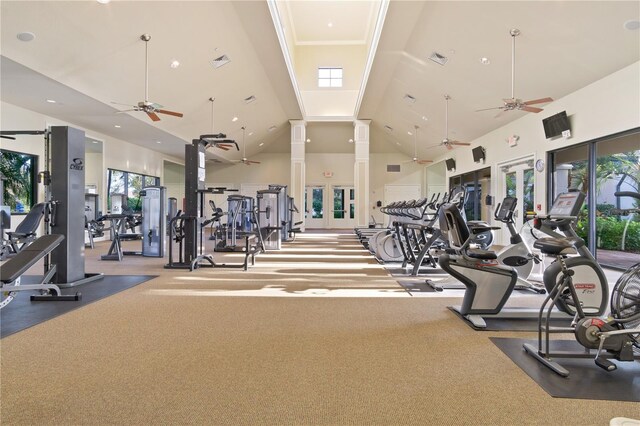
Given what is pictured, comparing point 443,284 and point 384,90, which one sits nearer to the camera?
point 443,284

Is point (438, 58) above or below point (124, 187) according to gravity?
above

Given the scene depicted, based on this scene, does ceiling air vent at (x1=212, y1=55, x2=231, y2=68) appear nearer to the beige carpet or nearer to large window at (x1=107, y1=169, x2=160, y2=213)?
large window at (x1=107, y1=169, x2=160, y2=213)

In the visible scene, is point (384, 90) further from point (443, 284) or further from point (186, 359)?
Result: point (186, 359)

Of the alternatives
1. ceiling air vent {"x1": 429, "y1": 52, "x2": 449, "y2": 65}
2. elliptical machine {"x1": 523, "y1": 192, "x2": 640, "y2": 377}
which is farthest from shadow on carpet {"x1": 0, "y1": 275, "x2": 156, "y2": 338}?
ceiling air vent {"x1": 429, "y1": 52, "x2": 449, "y2": 65}

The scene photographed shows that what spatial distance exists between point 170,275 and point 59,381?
3.60m

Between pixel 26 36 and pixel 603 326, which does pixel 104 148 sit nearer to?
pixel 26 36

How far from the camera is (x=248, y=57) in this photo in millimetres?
9195

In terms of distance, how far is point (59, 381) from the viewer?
2.17 m

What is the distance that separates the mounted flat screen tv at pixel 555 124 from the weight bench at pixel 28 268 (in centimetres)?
810

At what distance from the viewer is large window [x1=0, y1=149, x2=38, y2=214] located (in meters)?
8.12

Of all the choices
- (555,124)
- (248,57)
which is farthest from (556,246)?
(248,57)

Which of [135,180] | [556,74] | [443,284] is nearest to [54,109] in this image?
[135,180]

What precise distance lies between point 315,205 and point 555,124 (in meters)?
12.5

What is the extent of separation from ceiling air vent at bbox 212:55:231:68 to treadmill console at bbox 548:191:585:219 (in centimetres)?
754
